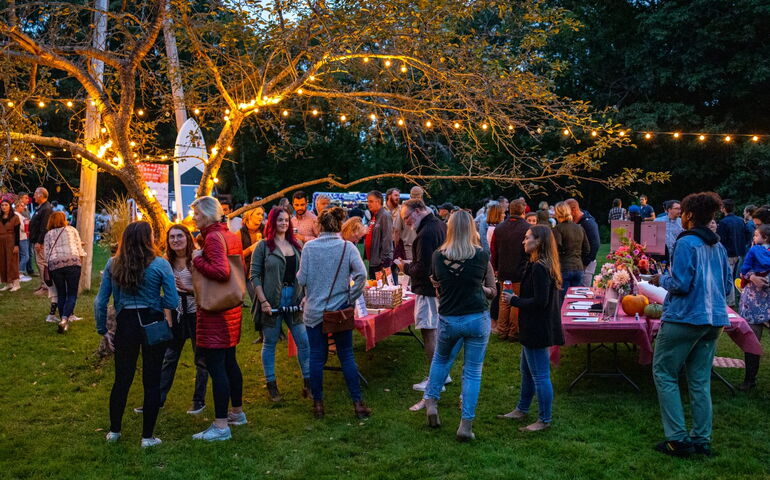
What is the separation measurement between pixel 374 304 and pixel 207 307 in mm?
2289

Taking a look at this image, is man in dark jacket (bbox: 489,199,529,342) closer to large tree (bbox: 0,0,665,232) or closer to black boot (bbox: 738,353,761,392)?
large tree (bbox: 0,0,665,232)

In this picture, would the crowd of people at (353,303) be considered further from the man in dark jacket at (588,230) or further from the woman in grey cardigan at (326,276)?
the man in dark jacket at (588,230)

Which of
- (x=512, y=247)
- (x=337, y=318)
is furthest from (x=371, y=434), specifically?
(x=512, y=247)

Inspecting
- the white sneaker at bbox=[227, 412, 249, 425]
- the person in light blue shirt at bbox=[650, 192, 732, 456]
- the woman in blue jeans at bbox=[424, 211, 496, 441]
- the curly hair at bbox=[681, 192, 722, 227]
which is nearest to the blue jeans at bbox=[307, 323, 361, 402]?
the white sneaker at bbox=[227, 412, 249, 425]

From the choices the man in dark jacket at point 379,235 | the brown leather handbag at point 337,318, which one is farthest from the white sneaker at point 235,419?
the man in dark jacket at point 379,235

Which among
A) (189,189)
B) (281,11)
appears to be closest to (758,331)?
(281,11)

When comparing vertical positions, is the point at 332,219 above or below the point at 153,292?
above

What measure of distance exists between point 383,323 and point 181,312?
196 centimetres

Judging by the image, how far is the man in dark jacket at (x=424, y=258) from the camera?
20.0 feet

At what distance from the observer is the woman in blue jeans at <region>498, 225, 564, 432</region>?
5.10m

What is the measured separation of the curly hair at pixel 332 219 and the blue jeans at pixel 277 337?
86 cm

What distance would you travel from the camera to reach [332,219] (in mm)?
5562

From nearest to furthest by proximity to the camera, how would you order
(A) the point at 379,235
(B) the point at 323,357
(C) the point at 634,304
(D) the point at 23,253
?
1. (B) the point at 323,357
2. (C) the point at 634,304
3. (A) the point at 379,235
4. (D) the point at 23,253

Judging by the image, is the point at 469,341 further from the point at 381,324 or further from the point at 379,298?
the point at 379,298
